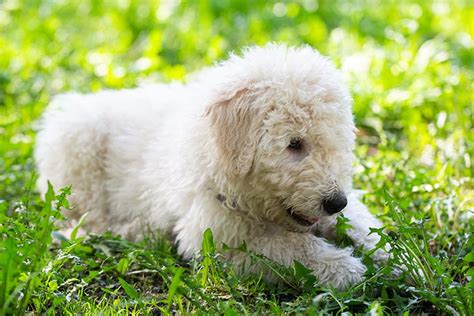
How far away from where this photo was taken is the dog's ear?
3.99m

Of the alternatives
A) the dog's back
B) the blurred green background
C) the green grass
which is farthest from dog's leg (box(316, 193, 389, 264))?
the dog's back

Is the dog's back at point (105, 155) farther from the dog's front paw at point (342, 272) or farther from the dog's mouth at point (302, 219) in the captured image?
the dog's front paw at point (342, 272)

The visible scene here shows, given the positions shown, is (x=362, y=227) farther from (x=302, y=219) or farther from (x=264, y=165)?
(x=264, y=165)

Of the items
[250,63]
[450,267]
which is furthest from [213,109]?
[450,267]

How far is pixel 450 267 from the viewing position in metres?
3.93

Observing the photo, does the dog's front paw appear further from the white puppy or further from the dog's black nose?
the dog's black nose

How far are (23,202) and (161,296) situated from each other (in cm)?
83

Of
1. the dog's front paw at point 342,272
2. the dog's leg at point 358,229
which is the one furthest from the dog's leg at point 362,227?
the dog's front paw at point 342,272

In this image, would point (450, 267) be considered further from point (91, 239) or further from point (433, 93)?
point (433, 93)

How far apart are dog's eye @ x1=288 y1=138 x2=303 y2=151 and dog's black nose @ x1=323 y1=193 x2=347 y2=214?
Result: 30cm

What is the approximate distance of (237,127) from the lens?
13.2 ft

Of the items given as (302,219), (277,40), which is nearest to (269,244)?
(302,219)

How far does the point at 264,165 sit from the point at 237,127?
0.23m

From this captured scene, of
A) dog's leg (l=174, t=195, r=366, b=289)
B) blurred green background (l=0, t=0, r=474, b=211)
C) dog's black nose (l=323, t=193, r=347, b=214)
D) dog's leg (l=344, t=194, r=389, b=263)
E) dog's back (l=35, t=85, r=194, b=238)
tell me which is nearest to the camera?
dog's black nose (l=323, t=193, r=347, b=214)
